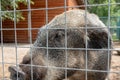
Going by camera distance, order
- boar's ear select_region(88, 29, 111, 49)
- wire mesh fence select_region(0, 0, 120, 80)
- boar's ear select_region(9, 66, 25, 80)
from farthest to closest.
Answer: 1. boar's ear select_region(88, 29, 111, 49)
2. wire mesh fence select_region(0, 0, 120, 80)
3. boar's ear select_region(9, 66, 25, 80)

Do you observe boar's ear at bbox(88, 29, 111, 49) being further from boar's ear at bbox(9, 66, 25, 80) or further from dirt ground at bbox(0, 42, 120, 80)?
boar's ear at bbox(9, 66, 25, 80)

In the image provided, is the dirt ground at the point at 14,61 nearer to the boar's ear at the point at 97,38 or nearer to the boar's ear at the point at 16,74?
the boar's ear at the point at 16,74

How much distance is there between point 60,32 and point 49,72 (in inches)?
21.3

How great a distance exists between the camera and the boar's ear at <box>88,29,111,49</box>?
12.8ft

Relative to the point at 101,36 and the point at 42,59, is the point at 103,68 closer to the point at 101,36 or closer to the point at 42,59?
the point at 101,36

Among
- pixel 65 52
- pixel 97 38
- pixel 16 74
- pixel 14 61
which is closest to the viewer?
pixel 16 74

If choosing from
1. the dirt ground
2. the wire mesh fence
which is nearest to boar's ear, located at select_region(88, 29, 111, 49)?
the wire mesh fence

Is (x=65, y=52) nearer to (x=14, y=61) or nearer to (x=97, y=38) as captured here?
(x=97, y=38)

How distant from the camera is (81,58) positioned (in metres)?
3.79

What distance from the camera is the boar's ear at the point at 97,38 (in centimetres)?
390

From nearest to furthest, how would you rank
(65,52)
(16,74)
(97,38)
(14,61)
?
1. (16,74)
2. (65,52)
3. (97,38)
4. (14,61)

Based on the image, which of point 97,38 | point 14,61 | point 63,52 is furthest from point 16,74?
point 14,61

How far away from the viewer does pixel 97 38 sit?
3.99m

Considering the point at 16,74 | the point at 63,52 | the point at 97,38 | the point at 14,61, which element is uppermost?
the point at 97,38
